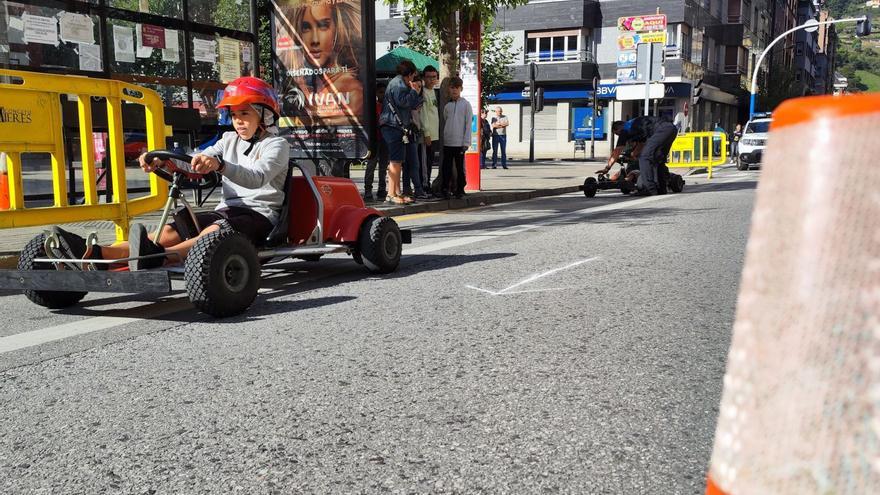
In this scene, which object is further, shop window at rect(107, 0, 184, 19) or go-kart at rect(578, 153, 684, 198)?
go-kart at rect(578, 153, 684, 198)

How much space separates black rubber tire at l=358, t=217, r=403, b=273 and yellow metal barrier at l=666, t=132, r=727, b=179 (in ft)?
54.0

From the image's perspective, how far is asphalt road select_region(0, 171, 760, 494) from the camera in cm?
227

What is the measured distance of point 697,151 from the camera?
21.2 m

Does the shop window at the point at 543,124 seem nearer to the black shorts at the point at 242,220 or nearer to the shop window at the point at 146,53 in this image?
the shop window at the point at 146,53

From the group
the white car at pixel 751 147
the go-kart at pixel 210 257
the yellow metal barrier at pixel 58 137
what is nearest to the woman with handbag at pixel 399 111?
the yellow metal barrier at pixel 58 137

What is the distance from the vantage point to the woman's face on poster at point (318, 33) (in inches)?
418

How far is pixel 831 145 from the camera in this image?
2.59 feet

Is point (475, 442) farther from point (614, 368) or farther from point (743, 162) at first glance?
point (743, 162)

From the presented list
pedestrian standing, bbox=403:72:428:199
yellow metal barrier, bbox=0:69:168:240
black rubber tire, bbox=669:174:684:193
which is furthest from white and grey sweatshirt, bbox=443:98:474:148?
yellow metal barrier, bbox=0:69:168:240

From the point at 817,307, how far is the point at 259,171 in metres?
4.15

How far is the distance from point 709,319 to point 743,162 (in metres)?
21.2

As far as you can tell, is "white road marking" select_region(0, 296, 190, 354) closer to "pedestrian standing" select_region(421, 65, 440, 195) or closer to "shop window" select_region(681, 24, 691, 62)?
"pedestrian standing" select_region(421, 65, 440, 195)

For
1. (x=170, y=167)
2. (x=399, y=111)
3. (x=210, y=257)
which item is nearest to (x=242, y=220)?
(x=170, y=167)

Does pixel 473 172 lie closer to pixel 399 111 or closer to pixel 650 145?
pixel 650 145
